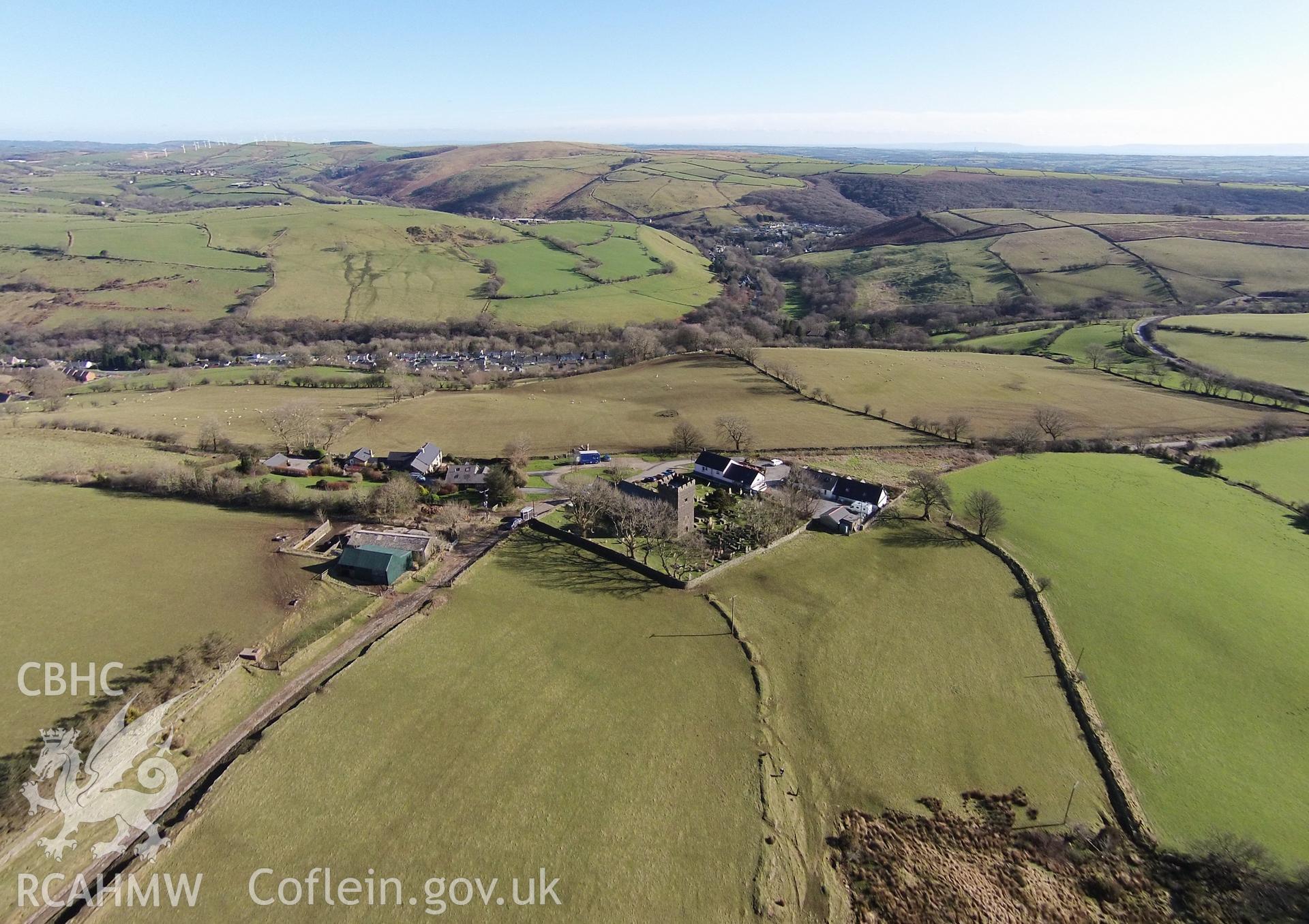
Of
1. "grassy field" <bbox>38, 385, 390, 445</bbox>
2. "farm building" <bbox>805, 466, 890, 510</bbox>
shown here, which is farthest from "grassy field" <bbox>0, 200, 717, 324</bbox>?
"farm building" <bbox>805, 466, 890, 510</bbox>

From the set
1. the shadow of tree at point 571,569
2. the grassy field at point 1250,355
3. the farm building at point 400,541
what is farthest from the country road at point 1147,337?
the farm building at point 400,541

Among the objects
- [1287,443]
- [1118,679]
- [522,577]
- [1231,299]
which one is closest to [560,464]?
[522,577]

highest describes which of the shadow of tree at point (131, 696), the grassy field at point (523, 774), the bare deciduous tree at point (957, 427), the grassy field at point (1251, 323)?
the grassy field at point (1251, 323)

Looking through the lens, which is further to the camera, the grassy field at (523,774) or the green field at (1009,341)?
the green field at (1009,341)

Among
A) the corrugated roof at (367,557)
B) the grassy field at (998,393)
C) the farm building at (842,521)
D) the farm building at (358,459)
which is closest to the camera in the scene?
the corrugated roof at (367,557)

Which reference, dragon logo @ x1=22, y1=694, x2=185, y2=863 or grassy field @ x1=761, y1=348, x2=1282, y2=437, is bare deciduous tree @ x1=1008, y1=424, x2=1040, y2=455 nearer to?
grassy field @ x1=761, y1=348, x2=1282, y2=437

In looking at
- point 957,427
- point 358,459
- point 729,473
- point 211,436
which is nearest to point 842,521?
point 729,473

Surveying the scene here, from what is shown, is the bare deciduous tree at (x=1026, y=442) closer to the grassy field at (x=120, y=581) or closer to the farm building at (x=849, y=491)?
the farm building at (x=849, y=491)

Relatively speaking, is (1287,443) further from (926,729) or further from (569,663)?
(569,663)
